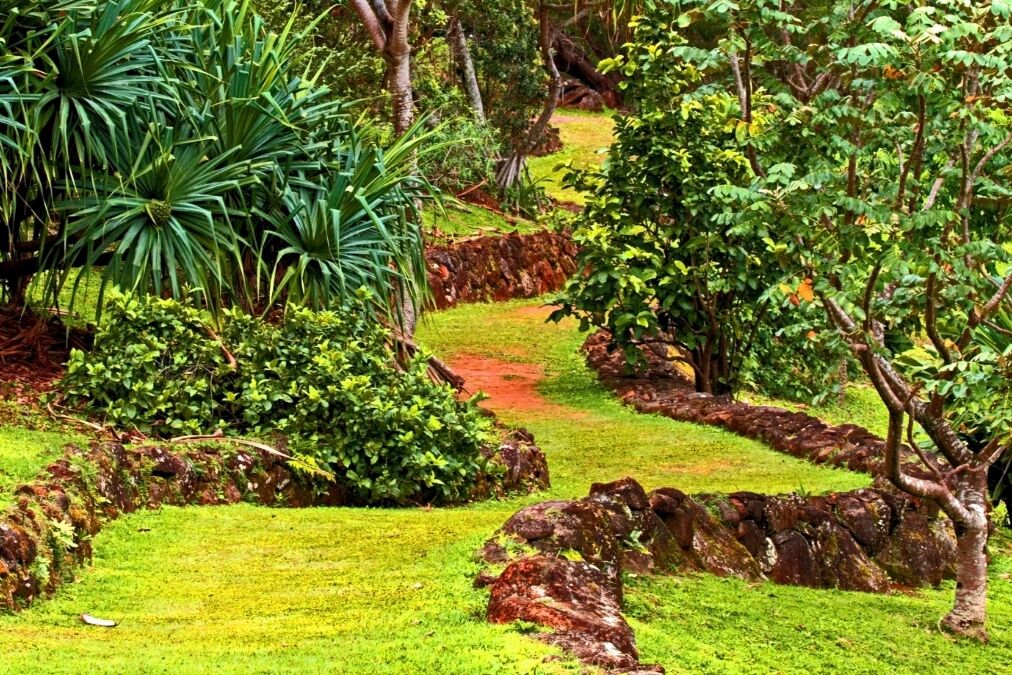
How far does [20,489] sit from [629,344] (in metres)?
9.15

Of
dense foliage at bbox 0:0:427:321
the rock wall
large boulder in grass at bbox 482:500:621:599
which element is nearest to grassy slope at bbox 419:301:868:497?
dense foliage at bbox 0:0:427:321

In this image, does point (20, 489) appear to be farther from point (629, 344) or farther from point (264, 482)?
point (629, 344)

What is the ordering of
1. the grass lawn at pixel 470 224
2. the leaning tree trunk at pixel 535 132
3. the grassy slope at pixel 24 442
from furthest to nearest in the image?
the leaning tree trunk at pixel 535 132
the grass lawn at pixel 470 224
the grassy slope at pixel 24 442

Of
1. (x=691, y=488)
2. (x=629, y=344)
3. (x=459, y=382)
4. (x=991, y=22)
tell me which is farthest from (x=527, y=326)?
(x=991, y=22)

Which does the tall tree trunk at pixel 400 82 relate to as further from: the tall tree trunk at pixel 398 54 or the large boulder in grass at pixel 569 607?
the large boulder in grass at pixel 569 607

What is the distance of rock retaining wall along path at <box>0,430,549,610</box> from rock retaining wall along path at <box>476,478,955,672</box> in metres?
1.90

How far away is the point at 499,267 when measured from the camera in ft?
72.0

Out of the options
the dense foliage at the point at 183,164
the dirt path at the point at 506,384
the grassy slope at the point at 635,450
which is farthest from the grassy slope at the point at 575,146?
the dense foliage at the point at 183,164

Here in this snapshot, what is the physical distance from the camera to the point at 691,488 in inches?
402

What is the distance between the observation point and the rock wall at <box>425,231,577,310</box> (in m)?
20.8

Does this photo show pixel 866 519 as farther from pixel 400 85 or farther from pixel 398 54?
pixel 398 54

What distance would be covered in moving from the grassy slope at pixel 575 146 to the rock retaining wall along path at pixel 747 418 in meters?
13.2

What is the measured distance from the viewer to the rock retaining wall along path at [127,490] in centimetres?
577

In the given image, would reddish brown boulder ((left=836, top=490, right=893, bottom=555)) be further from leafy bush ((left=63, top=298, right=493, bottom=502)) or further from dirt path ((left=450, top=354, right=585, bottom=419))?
dirt path ((left=450, top=354, right=585, bottom=419))
